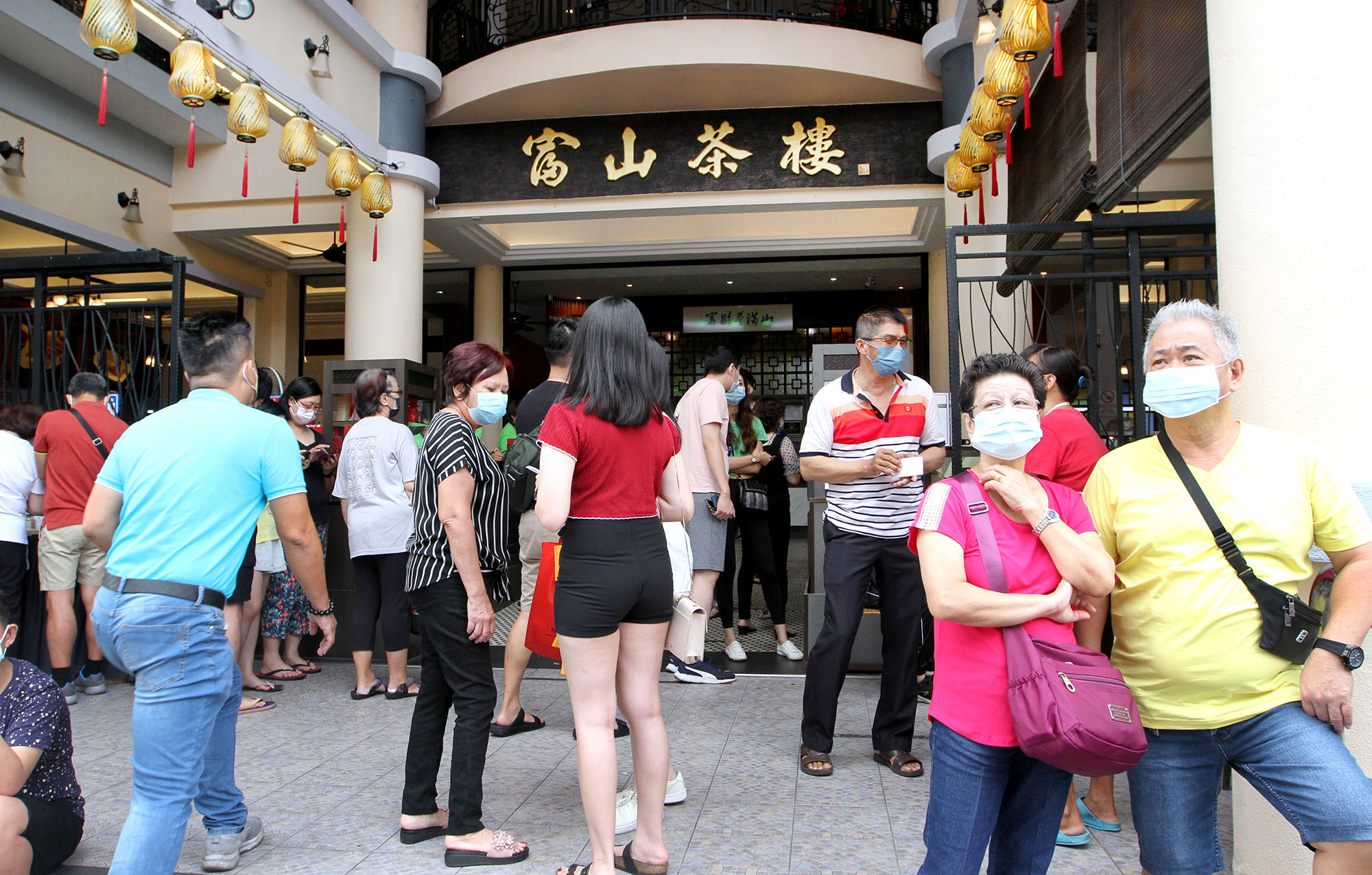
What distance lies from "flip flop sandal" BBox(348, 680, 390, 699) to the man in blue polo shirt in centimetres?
179

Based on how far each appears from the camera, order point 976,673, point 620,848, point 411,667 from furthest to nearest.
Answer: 1. point 411,667
2. point 620,848
3. point 976,673

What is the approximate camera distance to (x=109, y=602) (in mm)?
2223

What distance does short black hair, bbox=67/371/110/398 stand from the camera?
4.43 meters

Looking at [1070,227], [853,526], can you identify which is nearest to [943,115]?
[1070,227]

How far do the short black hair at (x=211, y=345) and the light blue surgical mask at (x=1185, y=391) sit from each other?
2.26m

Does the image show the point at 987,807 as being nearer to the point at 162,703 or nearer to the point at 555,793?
the point at 555,793

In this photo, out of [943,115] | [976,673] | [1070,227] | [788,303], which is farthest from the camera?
[788,303]

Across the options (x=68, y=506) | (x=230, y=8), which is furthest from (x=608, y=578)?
(x=230, y=8)

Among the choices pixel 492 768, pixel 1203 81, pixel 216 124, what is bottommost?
pixel 492 768

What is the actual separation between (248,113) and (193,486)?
4.04m

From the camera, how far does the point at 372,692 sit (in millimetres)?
4379

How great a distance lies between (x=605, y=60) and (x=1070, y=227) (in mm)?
5093

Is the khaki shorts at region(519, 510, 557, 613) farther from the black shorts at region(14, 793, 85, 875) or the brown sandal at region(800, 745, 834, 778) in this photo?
the black shorts at region(14, 793, 85, 875)

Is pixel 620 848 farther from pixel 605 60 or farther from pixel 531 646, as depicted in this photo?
pixel 605 60
